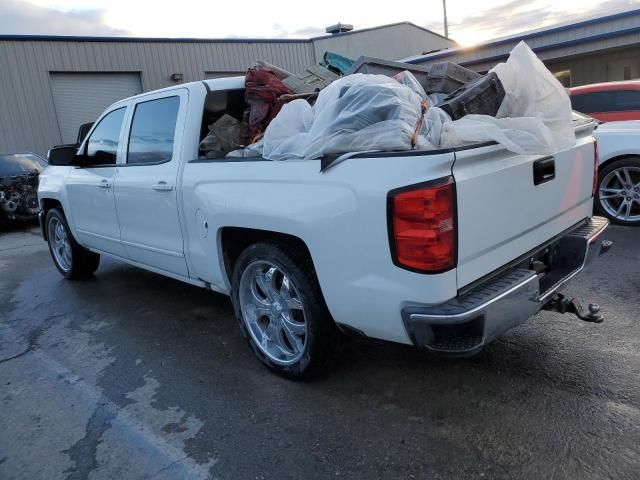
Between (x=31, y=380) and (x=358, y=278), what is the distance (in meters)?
2.53

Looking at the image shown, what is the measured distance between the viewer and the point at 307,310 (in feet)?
9.56

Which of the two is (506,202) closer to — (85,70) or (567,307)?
→ (567,307)

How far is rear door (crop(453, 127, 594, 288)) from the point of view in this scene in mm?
2389

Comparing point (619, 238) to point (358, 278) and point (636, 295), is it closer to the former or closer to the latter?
point (636, 295)

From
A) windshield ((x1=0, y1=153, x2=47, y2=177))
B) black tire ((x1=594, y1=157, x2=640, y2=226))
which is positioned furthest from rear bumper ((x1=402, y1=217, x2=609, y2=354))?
windshield ((x1=0, y1=153, x2=47, y2=177))

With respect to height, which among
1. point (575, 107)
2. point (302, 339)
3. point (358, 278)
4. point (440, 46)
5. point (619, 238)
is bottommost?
point (619, 238)

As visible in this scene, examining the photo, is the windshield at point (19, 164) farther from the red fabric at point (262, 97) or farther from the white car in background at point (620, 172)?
the white car in background at point (620, 172)

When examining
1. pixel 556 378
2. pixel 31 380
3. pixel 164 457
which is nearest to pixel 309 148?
pixel 164 457

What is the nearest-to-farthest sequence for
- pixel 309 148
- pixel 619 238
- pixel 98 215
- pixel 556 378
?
1. pixel 309 148
2. pixel 556 378
3. pixel 98 215
4. pixel 619 238

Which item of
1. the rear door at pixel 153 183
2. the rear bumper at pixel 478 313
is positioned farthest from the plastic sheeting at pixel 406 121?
the rear door at pixel 153 183

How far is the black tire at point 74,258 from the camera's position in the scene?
19.0 ft

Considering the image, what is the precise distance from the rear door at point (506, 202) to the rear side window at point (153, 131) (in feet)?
7.60

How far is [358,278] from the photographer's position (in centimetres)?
256

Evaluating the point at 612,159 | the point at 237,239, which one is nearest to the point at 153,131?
the point at 237,239
